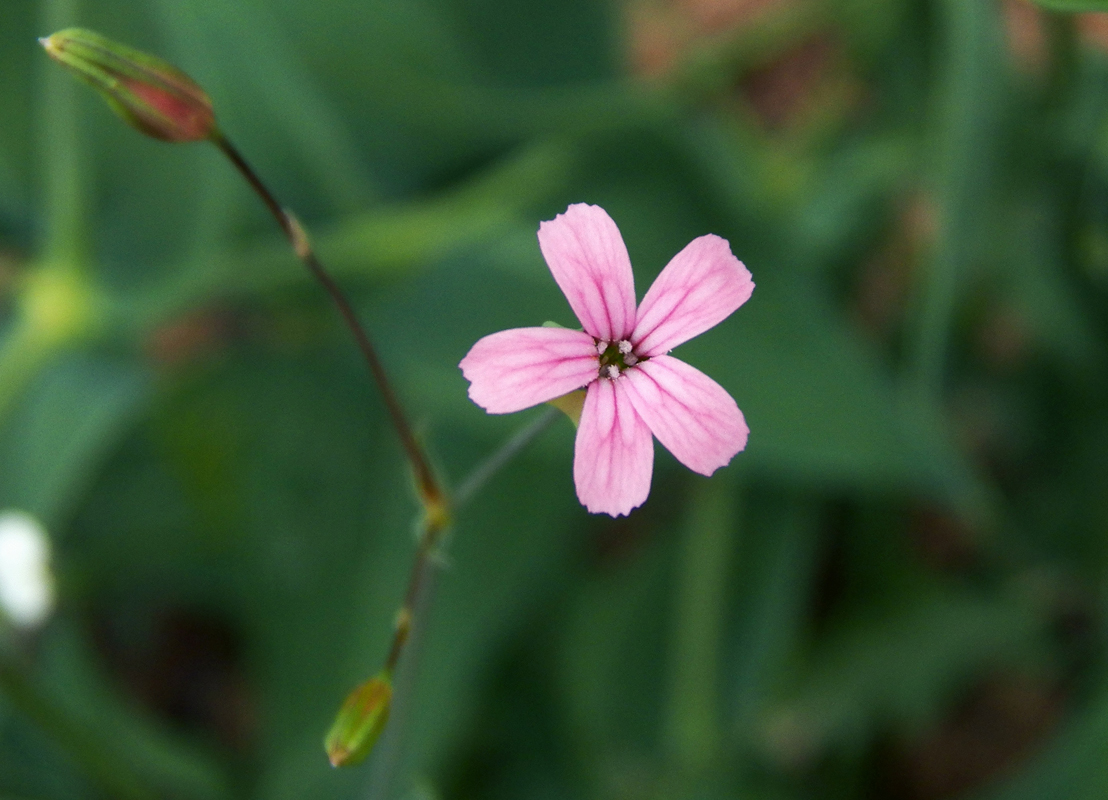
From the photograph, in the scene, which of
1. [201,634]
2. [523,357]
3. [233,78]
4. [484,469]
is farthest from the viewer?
[201,634]

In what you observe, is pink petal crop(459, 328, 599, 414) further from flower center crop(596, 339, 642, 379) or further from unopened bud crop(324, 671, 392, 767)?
unopened bud crop(324, 671, 392, 767)

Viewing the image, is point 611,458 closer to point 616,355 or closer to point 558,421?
point 616,355

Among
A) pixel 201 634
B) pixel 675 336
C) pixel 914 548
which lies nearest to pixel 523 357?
pixel 675 336

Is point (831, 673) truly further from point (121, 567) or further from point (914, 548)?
point (121, 567)

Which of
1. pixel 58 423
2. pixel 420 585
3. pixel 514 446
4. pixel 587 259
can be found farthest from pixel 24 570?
pixel 587 259

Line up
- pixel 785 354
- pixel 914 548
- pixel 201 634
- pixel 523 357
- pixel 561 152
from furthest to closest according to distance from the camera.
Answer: pixel 201 634
pixel 914 548
pixel 561 152
pixel 785 354
pixel 523 357

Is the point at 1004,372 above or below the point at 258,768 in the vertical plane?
above

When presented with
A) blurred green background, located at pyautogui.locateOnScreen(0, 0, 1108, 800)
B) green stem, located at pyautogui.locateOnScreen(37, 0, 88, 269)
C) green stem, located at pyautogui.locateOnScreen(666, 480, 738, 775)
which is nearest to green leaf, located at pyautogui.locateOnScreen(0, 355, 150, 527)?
blurred green background, located at pyautogui.locateOnScreen(0, 0, 1108, 800)
